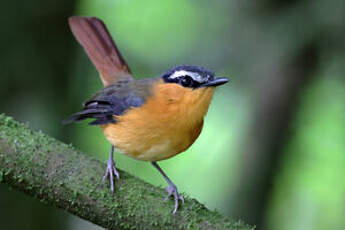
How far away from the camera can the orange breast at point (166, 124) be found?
3389 mm

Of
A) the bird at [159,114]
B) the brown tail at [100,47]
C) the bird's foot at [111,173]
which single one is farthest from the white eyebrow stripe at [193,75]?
the brown tail at [100,47]

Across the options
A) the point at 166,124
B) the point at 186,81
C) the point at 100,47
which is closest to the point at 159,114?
the point at 166,124

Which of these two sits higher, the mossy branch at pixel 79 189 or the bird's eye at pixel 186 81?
the bird's eye at pixel 186 81

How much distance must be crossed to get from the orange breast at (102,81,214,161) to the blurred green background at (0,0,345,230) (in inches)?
67.5

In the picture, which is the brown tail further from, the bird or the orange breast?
the orange breast

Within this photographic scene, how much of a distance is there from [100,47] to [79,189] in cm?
206

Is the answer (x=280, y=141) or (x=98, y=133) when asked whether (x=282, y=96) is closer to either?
(x=280, y=141)

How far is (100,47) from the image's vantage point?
4523 mm

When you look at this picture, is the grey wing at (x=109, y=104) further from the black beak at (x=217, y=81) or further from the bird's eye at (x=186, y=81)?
the black beak at (x=217, y=81)

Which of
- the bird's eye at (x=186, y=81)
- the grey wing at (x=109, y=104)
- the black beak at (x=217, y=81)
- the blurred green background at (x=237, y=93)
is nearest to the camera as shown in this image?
the black beak at (x=217, y=81)

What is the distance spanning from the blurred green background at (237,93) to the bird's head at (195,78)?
→ 2.00 metres

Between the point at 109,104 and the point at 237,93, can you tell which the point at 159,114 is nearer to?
the point at 109,104

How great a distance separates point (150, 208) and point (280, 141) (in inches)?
132

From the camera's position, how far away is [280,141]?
589 cm
